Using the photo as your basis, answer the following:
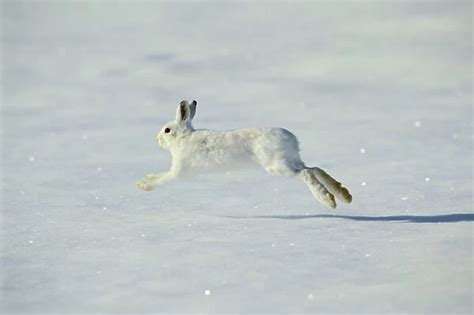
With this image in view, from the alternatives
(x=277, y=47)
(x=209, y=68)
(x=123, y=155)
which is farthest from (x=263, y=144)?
(x=277, y=47)

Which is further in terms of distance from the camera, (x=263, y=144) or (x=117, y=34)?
(x=117, y=34)

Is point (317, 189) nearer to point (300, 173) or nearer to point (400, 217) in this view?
point (300, 173)

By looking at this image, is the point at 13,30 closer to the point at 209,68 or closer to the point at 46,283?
the point at 209,68

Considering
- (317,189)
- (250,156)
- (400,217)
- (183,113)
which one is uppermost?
(183,113)

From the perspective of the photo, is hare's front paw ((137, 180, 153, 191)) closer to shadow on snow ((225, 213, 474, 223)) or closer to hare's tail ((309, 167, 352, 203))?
shadow on snow ((225, 213, 474, 223))

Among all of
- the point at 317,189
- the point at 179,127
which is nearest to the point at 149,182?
the point at 179,127

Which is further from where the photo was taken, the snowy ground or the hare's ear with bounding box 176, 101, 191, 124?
the hare's ear with bounding box 176, 101, 191, 124

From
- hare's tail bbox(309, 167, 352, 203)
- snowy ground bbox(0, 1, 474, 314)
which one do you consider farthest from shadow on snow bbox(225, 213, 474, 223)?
hare's tail bbox(309, 167, 352, 203)
